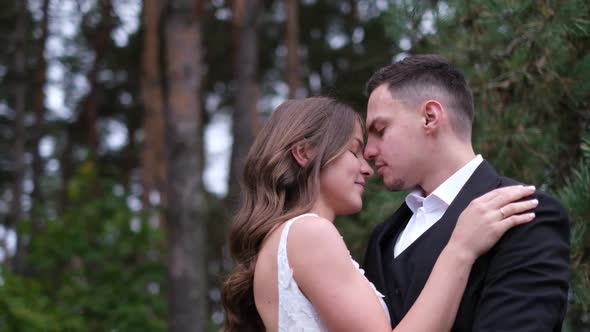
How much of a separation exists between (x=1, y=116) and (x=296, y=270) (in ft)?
51.6

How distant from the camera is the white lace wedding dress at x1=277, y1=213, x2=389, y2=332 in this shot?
263cm

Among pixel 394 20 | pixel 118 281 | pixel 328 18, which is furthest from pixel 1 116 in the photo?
pixel 394 20

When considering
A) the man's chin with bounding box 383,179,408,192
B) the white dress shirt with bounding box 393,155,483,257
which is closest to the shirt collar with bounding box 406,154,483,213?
the white dress shirt with bounding box 393,155,483,257

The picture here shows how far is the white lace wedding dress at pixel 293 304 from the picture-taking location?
2634mm

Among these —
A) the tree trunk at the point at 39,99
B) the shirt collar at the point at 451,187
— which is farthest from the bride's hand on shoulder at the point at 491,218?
the tree trunk at the point at 39,99

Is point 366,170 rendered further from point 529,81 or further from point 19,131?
point 19,131

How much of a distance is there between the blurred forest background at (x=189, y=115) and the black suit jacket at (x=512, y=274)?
808mm

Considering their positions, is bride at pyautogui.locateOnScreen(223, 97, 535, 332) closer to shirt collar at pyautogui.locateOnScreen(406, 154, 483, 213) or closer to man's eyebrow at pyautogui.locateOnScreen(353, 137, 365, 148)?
man's eyebrow at pyautogui.locateOnScreen(353, 137, 365, 148)

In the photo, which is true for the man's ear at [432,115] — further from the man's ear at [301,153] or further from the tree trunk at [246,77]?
the tree trunk at [246,77]

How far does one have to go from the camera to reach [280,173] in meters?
2.83

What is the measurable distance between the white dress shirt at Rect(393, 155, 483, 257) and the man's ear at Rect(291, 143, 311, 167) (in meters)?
0.42

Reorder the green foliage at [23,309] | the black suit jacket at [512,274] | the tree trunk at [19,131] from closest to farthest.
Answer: the black suit jacket at [512,274]
the green foliage at [23,309]
the tree trunk at [19,131]

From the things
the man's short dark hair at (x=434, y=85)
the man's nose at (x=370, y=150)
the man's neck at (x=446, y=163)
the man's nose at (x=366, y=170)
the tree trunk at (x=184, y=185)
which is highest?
the man's short dark hair at (x=434, y=85)

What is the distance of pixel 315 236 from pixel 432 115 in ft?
1.88
